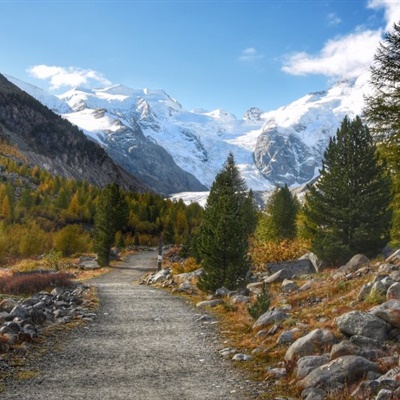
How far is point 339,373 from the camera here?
8398 millimetres

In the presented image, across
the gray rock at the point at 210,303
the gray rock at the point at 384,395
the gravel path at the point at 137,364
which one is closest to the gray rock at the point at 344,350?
the gray rock at the point at 384,395

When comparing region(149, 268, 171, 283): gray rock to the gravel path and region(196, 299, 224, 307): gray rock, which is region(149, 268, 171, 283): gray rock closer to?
region(196, 299, 224, 307): gray rock

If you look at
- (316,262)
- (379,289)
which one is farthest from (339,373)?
(316,262)

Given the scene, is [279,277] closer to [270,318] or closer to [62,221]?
[270,318]

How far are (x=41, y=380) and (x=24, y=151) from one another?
593 ft

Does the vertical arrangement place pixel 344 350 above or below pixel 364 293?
below

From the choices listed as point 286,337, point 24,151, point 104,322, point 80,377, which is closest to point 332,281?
point 286,337

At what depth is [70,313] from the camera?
1712 cm

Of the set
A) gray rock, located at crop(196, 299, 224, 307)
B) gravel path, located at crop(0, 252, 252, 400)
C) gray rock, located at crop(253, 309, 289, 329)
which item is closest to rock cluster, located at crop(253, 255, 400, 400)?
gray rock, located at crop(253, 309, 289, 329)

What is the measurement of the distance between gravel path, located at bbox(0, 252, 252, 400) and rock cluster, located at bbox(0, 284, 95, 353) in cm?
97

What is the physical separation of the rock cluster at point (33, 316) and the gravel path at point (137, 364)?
97 cm

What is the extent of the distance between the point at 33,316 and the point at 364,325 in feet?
33.9

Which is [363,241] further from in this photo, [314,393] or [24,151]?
[24,151]

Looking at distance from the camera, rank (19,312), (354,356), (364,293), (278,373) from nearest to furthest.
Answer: (354,356), (278,373), (364,293), (19,312)
